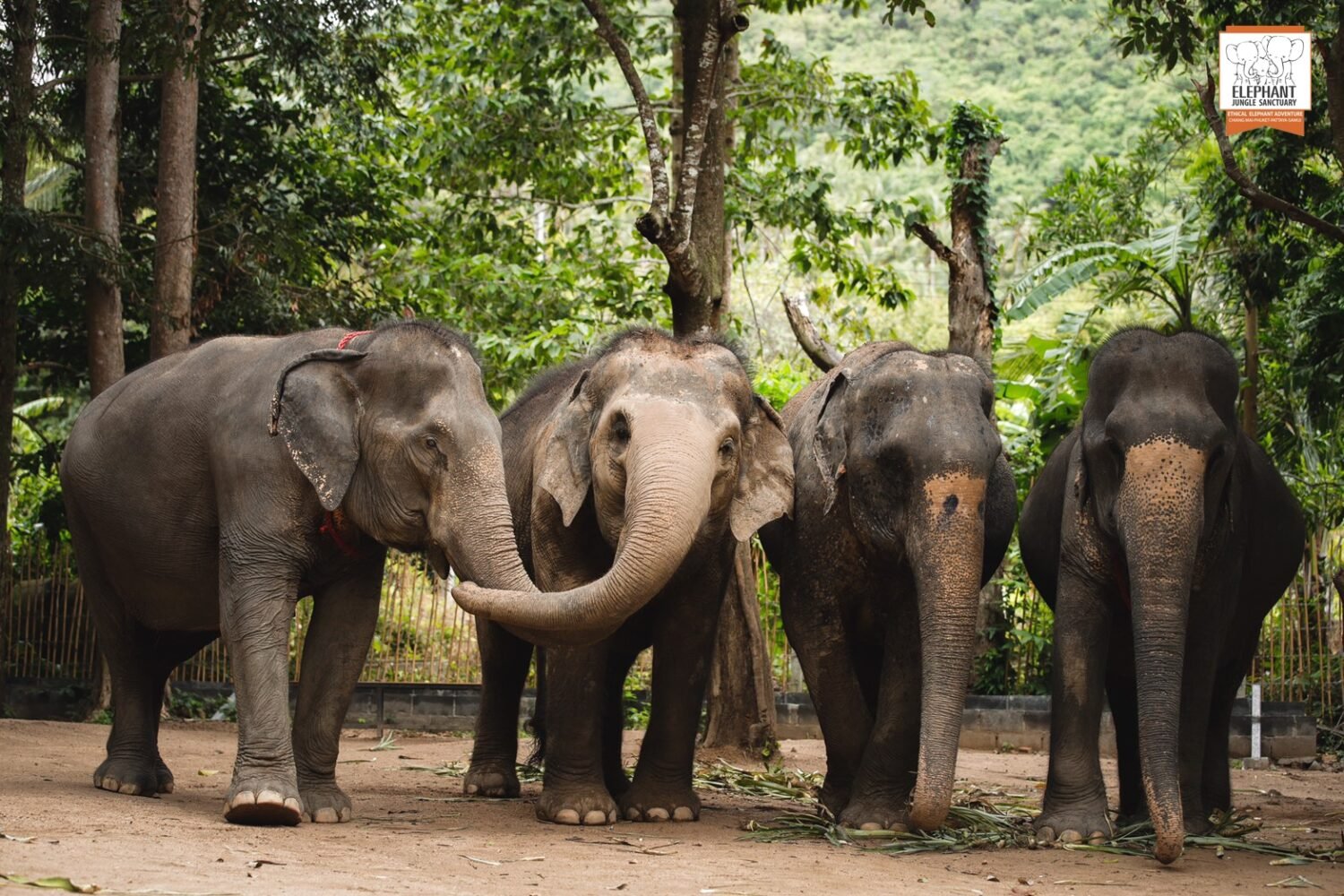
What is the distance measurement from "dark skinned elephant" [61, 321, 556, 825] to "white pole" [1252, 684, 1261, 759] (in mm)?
8343

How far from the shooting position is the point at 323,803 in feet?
23.9

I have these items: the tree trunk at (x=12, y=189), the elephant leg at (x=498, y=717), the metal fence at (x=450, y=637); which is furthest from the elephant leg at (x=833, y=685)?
the tree trunk at (x=12, y=189)

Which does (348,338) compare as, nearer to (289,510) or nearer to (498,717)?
(289,510)

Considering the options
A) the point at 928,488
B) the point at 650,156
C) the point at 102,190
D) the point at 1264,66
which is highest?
the point at 1264,66

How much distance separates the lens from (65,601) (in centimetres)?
1503

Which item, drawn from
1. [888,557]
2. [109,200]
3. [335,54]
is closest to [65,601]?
[109,200]

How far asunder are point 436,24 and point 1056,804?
1263cm

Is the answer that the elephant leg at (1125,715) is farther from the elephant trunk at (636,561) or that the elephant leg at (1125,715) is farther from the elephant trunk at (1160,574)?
the elephant trunk at (636,561)

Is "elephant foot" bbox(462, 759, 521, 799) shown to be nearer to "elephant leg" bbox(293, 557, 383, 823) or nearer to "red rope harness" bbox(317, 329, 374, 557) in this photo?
"elephant leg" bbox(293, 557, 383, 823)

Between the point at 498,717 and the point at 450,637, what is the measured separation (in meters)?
6.10

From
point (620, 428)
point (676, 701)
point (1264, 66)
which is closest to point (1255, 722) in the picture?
point (1264, 66)

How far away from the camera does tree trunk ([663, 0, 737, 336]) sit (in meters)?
10.3

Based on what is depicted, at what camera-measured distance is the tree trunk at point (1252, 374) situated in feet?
51.7

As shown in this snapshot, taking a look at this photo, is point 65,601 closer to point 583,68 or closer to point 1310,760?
point 583,68
